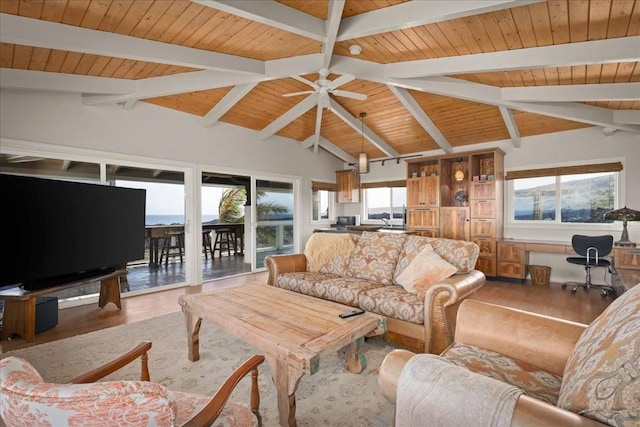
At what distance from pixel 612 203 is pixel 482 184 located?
187 cm

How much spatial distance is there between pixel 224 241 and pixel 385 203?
429 cm

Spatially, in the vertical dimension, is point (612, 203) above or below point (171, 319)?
above

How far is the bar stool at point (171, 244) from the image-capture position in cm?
504

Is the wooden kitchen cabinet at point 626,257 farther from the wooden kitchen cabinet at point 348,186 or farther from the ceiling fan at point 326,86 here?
the wooden kitchen cabinet at point 348,186

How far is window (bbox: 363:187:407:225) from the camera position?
7078 millimetres

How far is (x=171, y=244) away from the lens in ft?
17.1

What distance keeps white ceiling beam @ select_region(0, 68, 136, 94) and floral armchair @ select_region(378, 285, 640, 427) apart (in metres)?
4.26

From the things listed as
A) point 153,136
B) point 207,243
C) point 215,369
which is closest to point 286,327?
point 215,369

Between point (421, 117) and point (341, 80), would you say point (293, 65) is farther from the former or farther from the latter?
point (421, 117)

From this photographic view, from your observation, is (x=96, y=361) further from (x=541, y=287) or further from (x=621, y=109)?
(x=621, y=109)

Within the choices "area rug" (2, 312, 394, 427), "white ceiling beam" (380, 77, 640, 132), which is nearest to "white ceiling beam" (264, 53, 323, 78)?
"white ceiling beam" (380, 77, 640, 132)

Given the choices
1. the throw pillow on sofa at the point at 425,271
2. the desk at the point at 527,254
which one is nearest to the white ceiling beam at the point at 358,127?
the desk at the point at 527,254

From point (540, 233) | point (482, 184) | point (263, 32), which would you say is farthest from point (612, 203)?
point (263, 32)

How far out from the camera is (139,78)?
3672mm
